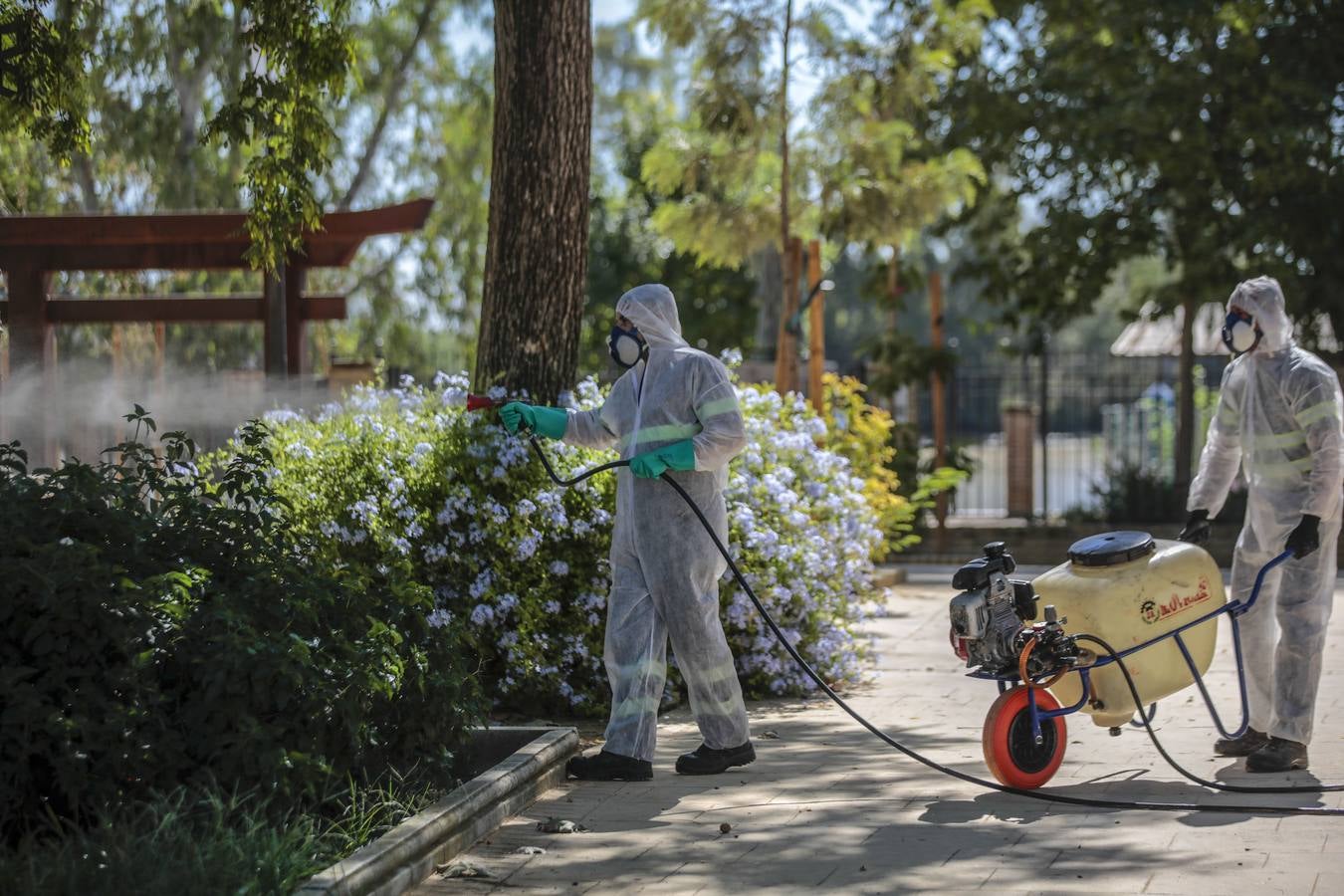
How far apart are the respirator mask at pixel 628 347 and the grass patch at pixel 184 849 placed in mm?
2120

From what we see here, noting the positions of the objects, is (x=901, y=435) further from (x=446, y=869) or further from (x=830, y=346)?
(x=830, y=346)

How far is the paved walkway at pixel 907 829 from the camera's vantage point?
191 inches

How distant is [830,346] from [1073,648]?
165 feet

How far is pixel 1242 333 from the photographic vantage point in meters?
6.47

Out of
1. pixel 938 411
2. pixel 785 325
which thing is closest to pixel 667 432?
pixel 785 325

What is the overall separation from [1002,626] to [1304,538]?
3.91 ft

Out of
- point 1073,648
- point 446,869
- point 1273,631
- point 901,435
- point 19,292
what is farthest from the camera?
point 901,435

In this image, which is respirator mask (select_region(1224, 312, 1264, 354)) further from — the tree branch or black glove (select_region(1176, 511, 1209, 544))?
the tree branch

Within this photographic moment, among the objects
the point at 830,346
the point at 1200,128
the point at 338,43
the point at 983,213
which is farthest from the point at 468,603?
the point at 830,346

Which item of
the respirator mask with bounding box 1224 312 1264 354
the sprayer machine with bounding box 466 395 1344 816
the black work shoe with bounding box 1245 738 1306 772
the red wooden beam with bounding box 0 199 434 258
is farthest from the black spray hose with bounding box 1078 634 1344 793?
the red wooden beam with bounding box 0 199 434 258

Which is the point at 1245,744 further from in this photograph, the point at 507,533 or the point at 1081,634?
the point at 507,533

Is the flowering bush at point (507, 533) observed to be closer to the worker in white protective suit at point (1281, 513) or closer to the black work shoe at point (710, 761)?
the black work shoe at point (710, 761)

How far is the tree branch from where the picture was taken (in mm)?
25750

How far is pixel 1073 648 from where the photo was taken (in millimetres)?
5980
